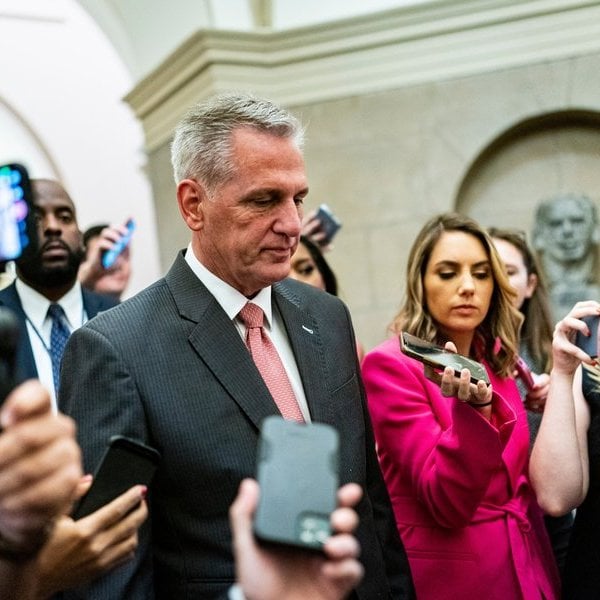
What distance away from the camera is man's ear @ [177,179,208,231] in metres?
2.28

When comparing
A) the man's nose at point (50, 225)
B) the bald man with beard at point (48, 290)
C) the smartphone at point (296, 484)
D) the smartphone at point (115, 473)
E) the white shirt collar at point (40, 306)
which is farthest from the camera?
the man's nose at point (50, 225)

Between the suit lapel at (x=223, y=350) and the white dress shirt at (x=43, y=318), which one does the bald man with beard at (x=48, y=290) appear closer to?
the white dress shirt at (x=43, y=318)

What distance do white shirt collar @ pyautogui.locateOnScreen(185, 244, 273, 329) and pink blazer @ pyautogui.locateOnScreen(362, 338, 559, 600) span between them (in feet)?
1.57

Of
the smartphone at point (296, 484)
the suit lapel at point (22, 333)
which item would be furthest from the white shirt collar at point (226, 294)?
the smartphone at point (296, 484)

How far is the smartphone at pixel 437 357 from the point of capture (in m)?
2.17

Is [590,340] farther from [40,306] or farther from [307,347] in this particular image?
[40,306]

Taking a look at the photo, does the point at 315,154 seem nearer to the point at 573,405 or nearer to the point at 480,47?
the point at 480,47

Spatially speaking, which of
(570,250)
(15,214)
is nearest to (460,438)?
(15,214)

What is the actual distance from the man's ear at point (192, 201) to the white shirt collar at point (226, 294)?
80 mm

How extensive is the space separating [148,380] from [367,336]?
4.02m

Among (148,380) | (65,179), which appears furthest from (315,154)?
(65,179)

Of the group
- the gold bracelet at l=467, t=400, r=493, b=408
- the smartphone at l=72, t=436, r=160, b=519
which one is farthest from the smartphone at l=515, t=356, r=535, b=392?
the smartphone at l=72, t=436, r=160, b=519

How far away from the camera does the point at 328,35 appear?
615 cm

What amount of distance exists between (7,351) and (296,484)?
37 cm
